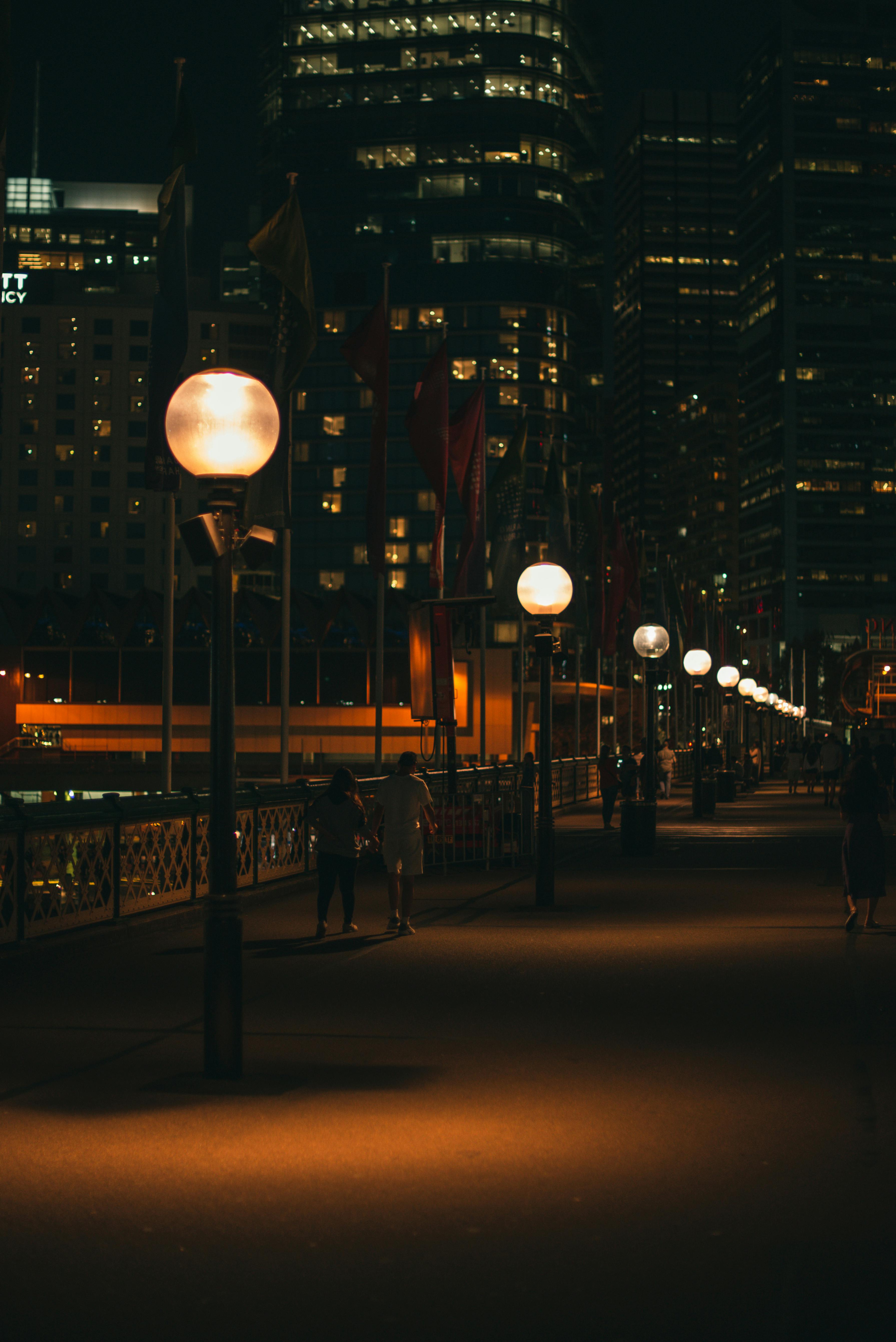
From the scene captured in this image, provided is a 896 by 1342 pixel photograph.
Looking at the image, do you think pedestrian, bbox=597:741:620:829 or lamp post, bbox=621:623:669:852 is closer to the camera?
lamp post, bbox=621:623:669:852

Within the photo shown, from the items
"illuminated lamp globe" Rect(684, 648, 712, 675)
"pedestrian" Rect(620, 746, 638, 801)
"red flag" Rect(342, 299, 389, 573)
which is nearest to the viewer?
"red flag" Rect(342, 299, 389, 573)

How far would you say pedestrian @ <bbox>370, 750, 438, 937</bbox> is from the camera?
15.1 meters

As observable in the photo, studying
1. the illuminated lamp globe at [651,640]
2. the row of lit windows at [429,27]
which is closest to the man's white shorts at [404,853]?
the illuminated lamp globe at [651,640]

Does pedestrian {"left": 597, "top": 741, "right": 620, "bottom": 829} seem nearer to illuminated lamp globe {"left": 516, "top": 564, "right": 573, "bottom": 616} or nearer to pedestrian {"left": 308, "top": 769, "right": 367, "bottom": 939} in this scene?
illuminated lamp globe {"left": 516, "top": 564, "right": 573, "bottom": 616}

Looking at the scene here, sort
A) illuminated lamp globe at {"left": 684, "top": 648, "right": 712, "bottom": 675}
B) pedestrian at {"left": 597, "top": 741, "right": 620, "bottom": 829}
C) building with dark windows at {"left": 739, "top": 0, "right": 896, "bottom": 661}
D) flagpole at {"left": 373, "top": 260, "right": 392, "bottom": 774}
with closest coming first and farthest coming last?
flagpole at {"left": 373, "top": 260, "right": 392, "bottom": 774}
illuminated lamp globe at {"left": 684, "top": 648, "right": 712, "bottom": 675}
pedestrian at {"left": 597, "top": 741, "right": 620, "bottom": 829}
building with dark windows at {"left": 739, "top": 0, "right": 896, "bottom": 661}

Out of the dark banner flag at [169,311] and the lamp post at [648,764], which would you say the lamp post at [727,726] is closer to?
the lamp post at [648,764]

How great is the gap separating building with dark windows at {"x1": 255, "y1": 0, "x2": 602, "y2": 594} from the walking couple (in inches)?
4779

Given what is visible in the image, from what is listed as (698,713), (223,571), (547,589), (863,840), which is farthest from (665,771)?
(223,571)

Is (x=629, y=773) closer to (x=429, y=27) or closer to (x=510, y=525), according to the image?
(x=510, y=525)

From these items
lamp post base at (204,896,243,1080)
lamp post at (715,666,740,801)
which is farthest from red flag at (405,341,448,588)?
lamp post at (715,666,740,801)

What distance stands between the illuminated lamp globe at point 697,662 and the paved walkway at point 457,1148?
66.9 ft

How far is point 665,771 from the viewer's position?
50.0 metres

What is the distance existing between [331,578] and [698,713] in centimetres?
10955

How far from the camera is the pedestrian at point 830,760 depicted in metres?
43.9
